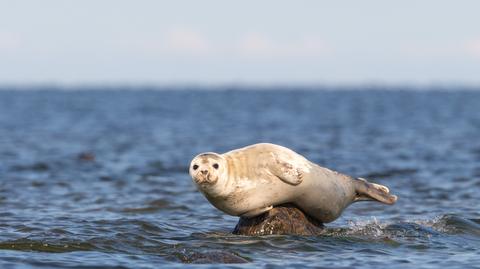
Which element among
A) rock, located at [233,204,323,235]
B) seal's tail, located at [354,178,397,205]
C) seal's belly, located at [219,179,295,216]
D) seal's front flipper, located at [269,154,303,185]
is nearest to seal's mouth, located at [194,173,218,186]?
seal's belly, located at [219,179,295,216]

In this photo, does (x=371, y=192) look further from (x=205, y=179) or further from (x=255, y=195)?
(x=205, y=179)

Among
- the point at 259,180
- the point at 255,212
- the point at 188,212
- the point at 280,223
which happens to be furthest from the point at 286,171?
the point at 188,212

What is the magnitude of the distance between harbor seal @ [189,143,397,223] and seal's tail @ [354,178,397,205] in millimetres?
797

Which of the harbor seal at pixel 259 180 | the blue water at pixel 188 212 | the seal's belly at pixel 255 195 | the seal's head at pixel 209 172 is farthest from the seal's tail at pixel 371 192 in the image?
the seal's head at pixel 209 172

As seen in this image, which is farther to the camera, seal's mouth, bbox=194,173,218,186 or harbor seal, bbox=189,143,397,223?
harbor seal, bbox=189,143,397,223

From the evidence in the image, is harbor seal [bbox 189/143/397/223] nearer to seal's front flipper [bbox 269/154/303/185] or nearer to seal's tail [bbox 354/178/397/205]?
seal's front flipper [bbox 269/154/303/185]

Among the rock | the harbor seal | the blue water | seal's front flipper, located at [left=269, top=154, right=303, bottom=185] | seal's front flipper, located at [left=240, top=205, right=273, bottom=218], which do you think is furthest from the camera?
the rock

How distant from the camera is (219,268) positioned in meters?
11.5

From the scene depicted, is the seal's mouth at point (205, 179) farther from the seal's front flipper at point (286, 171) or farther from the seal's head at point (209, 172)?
the seal's front flipper at point (286, 171)

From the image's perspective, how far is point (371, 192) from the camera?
566 inches

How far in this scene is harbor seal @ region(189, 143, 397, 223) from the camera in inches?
498

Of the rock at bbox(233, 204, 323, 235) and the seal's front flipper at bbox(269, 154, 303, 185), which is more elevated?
the seal's front flipper at bbox(269, 154, 303, 185)

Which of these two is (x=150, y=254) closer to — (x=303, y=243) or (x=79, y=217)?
(x=303, y=243)

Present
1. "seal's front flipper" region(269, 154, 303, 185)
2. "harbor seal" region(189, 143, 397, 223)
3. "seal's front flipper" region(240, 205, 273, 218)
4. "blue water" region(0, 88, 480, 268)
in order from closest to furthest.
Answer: "blue water" region(0, 88, 480, 268) < "harbor seal" region(189, 143, 397, 223) < "seal's front flipper" region(269, 154, 303, 185) < "seal's front flipper" region(240, 205, 273, 218)
